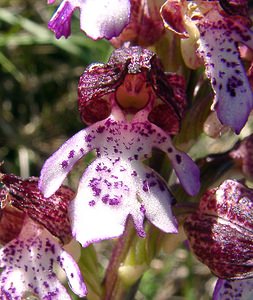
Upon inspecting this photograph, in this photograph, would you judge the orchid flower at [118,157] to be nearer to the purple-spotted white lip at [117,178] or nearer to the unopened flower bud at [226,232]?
the purple-spotted white lip at [117,178]

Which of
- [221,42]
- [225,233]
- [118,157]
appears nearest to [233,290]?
[225,233]

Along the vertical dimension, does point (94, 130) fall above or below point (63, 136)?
above

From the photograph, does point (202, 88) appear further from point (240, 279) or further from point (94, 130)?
point (240, 279)

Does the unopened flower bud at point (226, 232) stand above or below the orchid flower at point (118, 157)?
below

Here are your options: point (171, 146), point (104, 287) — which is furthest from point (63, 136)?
point (171, 146)

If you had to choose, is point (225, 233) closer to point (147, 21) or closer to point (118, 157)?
point (118, 157)

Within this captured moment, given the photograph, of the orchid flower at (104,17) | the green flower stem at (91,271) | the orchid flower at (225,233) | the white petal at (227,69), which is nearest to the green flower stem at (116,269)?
the green flower stem at (91,271)
